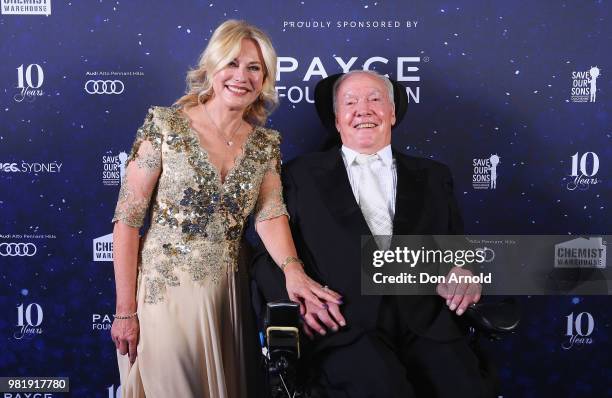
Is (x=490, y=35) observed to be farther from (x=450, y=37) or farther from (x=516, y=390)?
(x=516, y=390)

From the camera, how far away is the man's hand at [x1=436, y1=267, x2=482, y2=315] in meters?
2.34

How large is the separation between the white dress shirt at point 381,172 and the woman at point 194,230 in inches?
13.6

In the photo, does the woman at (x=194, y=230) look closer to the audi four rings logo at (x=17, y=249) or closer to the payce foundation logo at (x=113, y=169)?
the payce foundation logo at (x=113, y=169)

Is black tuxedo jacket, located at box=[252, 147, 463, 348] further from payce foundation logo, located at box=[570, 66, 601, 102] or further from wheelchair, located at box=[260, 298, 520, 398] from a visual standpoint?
payce foundation logo, located at box=[570, 66, 601, 102]

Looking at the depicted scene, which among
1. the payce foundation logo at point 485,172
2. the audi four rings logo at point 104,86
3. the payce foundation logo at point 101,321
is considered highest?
the audi four rings logo at point 104,86

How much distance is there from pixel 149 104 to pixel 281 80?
67cm

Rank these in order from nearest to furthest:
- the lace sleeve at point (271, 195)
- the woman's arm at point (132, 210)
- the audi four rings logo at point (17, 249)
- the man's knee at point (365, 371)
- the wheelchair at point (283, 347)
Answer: the wheelchair at point (283, 347), the man's knee at point (365, 371), the woman's arm at point (132, 210), the lace sleeve at point (271, 195), the audi four rings logo at point (17, 249)

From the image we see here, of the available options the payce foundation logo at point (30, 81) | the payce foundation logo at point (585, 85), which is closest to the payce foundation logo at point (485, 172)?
the payce foundation logo at point (585, 85)

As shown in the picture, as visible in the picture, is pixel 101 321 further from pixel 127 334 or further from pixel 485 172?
pixel 485 172

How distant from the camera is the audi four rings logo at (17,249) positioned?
313cm

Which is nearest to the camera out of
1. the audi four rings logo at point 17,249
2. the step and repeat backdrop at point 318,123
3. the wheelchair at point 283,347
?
the wheelchair at point 283,347

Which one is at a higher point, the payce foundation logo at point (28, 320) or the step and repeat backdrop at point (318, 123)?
the step and repeat backdrop at point (318, 123)

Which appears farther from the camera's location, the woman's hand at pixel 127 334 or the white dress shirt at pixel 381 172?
the white dress shirt at pixel 381 172

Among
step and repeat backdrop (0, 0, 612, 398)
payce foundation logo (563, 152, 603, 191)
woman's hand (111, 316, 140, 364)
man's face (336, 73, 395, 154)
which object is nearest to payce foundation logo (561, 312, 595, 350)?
step and repeat backdrop (0, 0, 612, 398)
